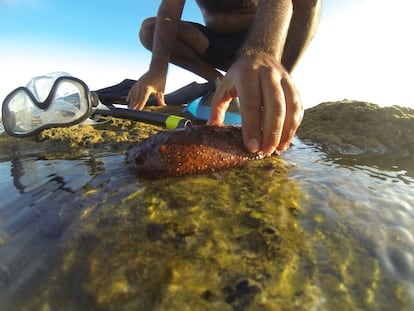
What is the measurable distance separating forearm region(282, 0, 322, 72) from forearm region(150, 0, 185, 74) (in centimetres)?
152

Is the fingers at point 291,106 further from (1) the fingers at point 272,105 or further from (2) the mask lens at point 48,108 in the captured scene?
(2) the mask lens at point 48,108

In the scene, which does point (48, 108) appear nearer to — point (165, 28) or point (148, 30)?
point (165, 28)

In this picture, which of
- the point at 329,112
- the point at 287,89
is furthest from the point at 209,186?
the point at 329,112

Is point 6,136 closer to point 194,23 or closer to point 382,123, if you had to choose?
point 194,23

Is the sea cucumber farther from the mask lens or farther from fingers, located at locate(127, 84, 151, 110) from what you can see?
fingers, located at locate(127, 84, 151, 110)

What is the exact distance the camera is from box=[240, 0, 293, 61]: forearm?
84.7 inches

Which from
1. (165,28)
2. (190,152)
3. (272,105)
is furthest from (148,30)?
(272,105)

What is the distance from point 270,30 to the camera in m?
2.34

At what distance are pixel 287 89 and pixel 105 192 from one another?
4.03 feet

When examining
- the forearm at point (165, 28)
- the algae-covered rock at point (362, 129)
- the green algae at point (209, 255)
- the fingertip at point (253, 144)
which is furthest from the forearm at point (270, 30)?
the forearm at point (165, 28)

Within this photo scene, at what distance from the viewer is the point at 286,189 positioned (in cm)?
182

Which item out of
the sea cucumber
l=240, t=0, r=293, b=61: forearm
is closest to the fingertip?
the sea cucumber

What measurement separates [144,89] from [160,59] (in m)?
0.57

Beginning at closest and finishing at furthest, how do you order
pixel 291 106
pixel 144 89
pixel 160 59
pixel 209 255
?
1. pixel 209 255
2. pixel 291 106
3. pixel 144 89
4. pixel 160 59
